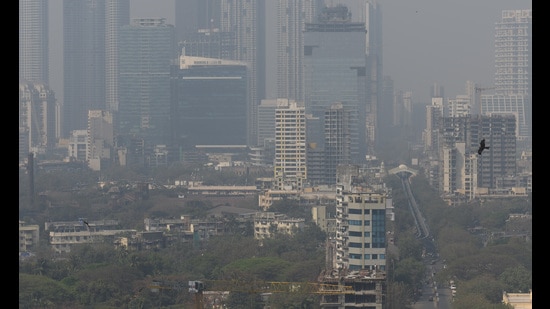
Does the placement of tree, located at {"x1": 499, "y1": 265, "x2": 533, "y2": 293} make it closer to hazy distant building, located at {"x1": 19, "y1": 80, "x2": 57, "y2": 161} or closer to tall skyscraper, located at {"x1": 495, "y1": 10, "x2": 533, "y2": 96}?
tall skyscraper, located at {"x1": 495, "y1": 10, "x2": 533, "y2": 96}

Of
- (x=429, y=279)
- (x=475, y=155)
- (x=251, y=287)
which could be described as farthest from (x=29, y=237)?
(x=475, y=155)

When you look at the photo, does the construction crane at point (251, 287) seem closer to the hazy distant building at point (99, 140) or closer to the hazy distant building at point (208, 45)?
the hazy distant building at point (99, 140)

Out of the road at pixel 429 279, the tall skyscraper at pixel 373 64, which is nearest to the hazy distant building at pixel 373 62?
the tall skyscraper at pixel 373 64

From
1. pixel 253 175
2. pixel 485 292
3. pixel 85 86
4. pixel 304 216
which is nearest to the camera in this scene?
pixel 485 292

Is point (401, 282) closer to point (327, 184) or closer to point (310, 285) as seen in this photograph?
point (310, 285)

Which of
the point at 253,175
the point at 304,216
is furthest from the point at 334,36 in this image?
the point at 304,216
